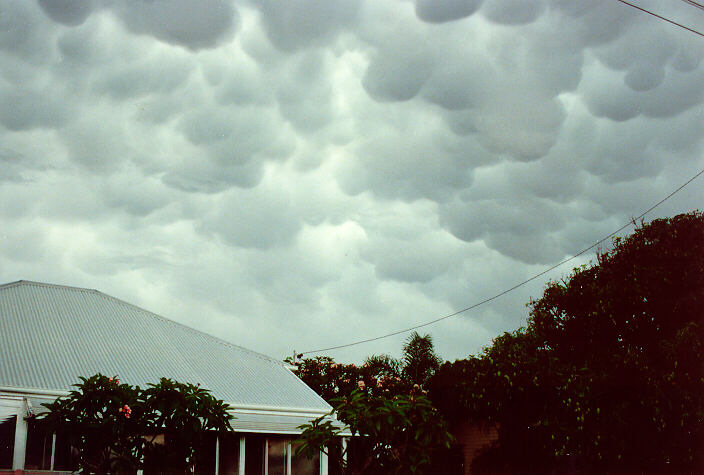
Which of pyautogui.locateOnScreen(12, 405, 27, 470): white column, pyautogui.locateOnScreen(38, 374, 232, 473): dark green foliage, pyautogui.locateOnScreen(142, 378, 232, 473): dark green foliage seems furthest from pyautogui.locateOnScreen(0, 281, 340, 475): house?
pyautogui.locateOnScreen(142, 378, 232, 473): dark green foliage

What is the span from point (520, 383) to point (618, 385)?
2.97 meters

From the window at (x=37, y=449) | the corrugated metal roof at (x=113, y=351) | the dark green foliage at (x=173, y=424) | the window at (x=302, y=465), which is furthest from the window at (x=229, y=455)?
the dark green foliage at (x=173, y=424)

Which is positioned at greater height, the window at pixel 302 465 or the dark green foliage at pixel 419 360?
the dark green foliage at pixel 419 360

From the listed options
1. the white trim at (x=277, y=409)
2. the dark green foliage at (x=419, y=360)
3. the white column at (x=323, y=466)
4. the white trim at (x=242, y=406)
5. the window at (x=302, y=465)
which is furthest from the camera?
the dark green foliage at (x=419, y=360)

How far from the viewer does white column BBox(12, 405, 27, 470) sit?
1684 centimetres

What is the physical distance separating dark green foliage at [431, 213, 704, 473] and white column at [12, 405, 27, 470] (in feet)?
46.0

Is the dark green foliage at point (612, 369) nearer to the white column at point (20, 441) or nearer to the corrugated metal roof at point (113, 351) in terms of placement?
the corrugated metal roof at point (113, 351)

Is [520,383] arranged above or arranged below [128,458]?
above

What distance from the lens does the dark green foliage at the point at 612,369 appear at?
21.9 metres

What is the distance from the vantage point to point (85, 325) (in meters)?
22.4

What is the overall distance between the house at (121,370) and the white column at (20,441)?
0.07ft

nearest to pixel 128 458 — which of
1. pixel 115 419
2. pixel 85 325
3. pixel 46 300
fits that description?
pixel 115 419

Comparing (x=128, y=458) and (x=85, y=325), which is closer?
(x=128, y=458)

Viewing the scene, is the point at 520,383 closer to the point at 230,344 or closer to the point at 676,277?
the point at 676,277
